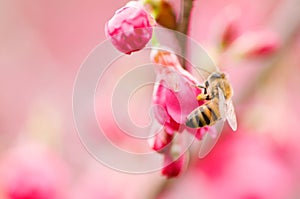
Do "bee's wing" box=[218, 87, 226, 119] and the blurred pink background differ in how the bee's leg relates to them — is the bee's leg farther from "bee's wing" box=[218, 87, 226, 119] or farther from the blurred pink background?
the blurred pink background

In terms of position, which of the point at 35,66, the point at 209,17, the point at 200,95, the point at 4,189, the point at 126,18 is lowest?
the point at 209,17

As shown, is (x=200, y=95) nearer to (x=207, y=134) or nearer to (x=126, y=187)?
(x=207, y=134)

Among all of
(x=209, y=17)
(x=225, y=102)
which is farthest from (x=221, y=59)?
(x=209, y=17)

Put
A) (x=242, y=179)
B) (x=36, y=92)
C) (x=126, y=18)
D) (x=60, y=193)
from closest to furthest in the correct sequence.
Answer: (x=126, y=18) < (x=60, y=193) < (x=242, y=179) < (x=36, y=92)

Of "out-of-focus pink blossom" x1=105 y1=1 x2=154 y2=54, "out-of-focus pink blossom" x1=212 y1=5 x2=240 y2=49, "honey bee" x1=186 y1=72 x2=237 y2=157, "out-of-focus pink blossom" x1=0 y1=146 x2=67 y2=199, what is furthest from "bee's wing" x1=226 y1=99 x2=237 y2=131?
"out-of-focus pink blossom" x1=0 y1=146 x2=67 y2=199

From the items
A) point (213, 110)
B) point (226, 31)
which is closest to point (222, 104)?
point (213, 110)

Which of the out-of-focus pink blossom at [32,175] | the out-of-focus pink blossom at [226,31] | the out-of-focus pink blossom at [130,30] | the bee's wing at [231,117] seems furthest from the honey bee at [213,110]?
the out-of-focus pink blossom at [32,175]

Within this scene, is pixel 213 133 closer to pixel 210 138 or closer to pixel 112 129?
pixel 210 138

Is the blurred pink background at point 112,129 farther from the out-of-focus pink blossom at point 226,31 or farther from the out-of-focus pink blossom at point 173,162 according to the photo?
the out-of-focus pink blossom at point 173,162
